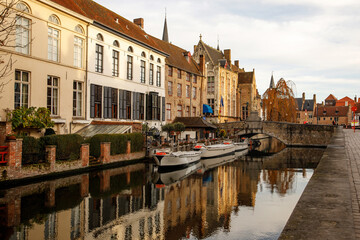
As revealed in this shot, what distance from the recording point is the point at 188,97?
42.2 metres

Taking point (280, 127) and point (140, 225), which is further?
point (280, 127)

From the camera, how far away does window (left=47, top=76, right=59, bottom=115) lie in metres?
20.8

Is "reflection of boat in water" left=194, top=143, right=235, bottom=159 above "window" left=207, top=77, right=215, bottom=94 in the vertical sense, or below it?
below

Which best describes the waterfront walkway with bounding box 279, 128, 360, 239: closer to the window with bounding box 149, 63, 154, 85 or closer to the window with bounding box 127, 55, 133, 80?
the window with bounding box 127, 55, 133, 80

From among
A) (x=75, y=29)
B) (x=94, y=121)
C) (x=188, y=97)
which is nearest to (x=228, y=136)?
(x=188, y=97)

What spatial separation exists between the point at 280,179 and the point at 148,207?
1029 cm

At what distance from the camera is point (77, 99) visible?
23.2 meters

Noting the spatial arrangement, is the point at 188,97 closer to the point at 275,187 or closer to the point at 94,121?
the point at 94,121

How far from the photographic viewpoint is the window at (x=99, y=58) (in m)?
25.0

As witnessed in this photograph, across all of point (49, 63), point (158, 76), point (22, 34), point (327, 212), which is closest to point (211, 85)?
point (158, 76)

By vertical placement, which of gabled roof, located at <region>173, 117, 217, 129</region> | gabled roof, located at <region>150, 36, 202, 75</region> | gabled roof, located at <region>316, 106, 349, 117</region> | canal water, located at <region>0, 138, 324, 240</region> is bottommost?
canal water, located at <region>0, 138, 324, 240</region>

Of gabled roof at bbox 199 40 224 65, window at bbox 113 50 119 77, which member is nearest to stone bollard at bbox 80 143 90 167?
window at bbox 113 50 119 77

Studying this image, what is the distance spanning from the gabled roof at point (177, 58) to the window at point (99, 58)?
12248 mm

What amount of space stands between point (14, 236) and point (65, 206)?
3.22 metres
